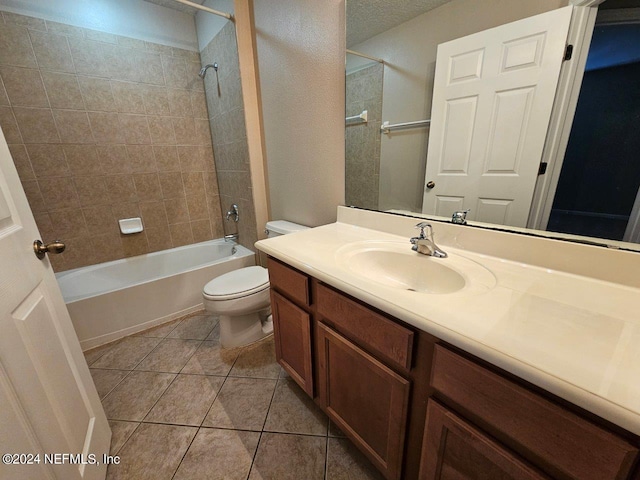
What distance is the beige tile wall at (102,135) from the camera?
5.69 ft

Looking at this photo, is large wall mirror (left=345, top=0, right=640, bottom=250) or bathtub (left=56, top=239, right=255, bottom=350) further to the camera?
bathtub (left=56, top=239, right=255, bottom=350)

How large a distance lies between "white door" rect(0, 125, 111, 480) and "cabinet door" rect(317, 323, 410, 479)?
0.79m

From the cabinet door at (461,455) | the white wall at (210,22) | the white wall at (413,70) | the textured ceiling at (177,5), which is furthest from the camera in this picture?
the textured ceiling at (177,5)

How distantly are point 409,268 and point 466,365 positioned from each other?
48cm

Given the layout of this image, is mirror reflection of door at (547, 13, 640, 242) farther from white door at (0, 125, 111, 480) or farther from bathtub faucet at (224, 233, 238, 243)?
bathtub faucet at (224, 233, 238, 243)

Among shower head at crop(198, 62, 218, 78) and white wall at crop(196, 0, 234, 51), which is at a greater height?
white wall at crop(196, 0, 234, 51)

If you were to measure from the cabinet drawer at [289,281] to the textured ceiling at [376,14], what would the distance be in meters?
1.09

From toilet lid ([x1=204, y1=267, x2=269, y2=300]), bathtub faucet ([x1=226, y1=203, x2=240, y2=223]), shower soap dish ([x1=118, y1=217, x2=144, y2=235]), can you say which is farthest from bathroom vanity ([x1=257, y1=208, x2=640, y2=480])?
shower soap dish ([x1=118, y1=217, x2=144, y2=235])

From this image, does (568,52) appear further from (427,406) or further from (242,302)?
(242,302)

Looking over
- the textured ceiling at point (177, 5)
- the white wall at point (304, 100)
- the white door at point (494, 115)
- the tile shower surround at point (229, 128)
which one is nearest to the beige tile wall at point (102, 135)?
the tile shower surround at point (229, 128)

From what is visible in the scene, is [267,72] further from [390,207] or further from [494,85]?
[494,85]

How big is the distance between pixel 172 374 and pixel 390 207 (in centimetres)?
153

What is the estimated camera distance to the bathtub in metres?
1.70

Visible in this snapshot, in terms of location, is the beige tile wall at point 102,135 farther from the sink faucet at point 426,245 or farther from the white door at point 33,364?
the sink faucet at point 426,245
